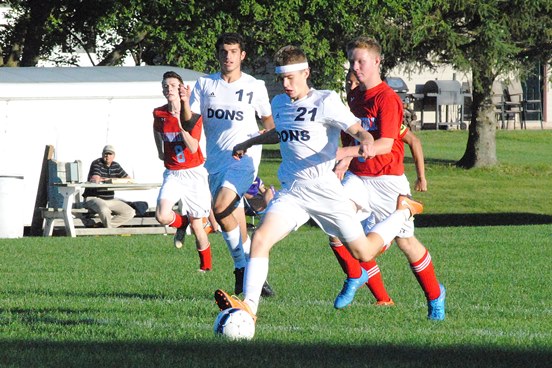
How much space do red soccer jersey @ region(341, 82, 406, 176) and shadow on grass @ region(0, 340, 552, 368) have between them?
2.14 meters

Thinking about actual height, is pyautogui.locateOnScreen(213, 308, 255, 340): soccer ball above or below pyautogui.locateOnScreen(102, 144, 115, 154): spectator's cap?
below

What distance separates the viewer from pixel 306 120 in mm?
8820

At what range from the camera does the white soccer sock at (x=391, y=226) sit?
9.00 metres

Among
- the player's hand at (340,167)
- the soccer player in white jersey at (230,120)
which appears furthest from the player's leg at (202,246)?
the player's hand at (340,167)

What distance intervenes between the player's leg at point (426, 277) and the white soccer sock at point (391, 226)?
0.24m

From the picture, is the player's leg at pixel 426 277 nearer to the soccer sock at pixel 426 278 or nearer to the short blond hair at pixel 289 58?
the soccer sock at pixel 426 278

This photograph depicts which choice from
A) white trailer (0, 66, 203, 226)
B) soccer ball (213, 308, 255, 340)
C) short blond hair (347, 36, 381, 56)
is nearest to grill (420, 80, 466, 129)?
white trailer (0, 66, 203, 226)

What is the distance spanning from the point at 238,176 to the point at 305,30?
61.3 feet

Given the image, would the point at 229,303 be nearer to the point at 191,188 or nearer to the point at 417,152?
the point at 417,152

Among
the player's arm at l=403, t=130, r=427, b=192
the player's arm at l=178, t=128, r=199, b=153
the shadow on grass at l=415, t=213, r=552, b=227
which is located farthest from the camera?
the shadow on grass at l=415, t=213, r=552, b=227

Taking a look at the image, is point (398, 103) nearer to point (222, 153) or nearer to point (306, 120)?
point (306, 120)

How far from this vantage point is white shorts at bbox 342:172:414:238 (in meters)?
9.67

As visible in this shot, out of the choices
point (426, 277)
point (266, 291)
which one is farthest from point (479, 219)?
point (426, 277)

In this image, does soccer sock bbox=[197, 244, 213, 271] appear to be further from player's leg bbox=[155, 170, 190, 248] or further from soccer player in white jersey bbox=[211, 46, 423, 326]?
soccer player in white jersey bbox=[211, 46, 423, 326]
